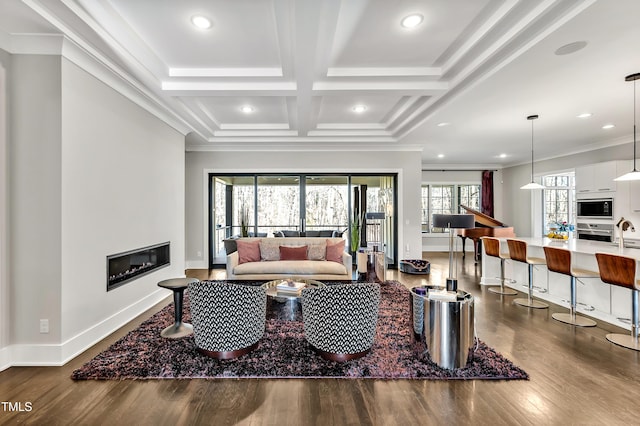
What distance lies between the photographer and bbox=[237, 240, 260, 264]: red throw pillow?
515 cm

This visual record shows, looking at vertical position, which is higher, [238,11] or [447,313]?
[238,11]

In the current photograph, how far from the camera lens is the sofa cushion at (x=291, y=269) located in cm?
485

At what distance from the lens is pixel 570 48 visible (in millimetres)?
2754

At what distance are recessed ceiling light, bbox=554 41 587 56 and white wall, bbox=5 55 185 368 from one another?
4.52m

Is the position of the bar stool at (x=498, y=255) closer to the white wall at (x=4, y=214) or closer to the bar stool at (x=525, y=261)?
the bar stool at (x=525, y=261)

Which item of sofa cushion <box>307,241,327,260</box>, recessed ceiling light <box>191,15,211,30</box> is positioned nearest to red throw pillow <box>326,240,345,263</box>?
sofa cushion <box>307,241,327,260</box>

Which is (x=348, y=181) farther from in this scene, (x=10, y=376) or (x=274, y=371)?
(x=10, y=376)

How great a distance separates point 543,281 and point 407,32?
4201 mm

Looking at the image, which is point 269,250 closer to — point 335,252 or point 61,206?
point 335,252

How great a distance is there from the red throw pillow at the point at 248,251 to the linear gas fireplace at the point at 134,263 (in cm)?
112

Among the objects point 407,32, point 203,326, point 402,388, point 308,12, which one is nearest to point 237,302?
point 203,326

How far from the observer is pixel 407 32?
290 cm

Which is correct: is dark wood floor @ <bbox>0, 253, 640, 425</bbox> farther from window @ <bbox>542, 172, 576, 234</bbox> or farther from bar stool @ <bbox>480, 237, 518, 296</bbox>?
window @ <bbox>542, 172, 576, 234</bbox>

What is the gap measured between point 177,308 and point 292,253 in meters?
2.22
